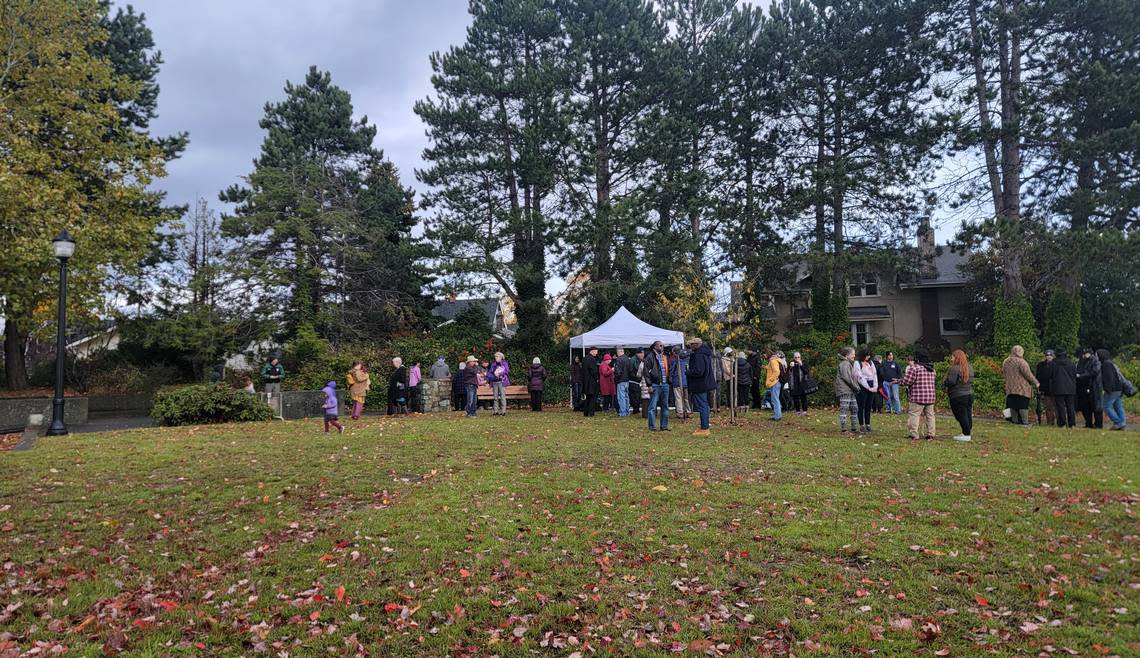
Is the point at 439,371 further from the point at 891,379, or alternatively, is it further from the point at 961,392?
the point at 961,392

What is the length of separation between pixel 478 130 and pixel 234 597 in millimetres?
26504

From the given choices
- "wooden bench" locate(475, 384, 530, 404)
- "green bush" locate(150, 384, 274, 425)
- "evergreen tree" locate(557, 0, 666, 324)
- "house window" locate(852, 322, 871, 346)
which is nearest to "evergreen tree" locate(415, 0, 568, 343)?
"evergreen tree" locate(557, 0, 666, 324)

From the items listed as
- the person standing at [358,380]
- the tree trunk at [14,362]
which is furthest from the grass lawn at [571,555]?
the tree trunk at [14,362]

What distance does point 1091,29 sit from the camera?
22.0 m

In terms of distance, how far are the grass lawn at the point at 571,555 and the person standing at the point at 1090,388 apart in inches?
205

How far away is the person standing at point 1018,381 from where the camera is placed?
13.2 meters

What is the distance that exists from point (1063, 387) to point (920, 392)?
453 cm

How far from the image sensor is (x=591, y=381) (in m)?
16.8

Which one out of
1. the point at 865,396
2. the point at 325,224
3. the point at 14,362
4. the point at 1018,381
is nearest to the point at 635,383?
the point at 865,396

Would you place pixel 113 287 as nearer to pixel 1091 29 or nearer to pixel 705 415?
pixel 705 415

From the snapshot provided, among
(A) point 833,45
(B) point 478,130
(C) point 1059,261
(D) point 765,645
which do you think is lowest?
(D) point 765,645

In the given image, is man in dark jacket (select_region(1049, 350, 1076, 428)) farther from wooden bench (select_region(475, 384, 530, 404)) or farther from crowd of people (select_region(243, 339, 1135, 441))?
wooden bench (select_region(475, 384, 530, 404))

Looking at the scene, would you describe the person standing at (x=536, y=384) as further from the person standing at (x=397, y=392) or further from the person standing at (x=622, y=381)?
the person standing at (x=397, y=392)

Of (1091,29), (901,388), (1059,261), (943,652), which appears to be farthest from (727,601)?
(1091,29)
